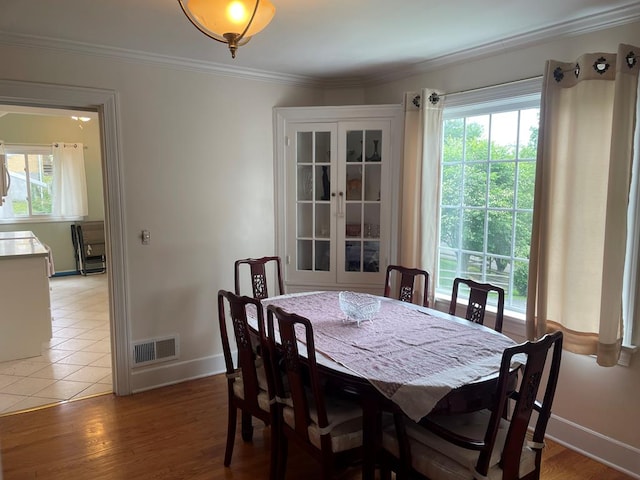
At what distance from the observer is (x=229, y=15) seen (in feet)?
5.90

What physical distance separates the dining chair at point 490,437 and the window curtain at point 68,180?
7.20 meters

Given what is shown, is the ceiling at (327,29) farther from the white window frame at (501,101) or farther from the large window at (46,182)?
the large window at (46,182)

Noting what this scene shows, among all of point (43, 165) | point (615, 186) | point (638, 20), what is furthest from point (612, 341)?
point (43, 165)

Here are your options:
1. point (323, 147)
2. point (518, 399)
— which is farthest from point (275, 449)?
point (323, 147)

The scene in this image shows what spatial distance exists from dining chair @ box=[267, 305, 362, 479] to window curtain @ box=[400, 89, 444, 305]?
1577 millimetres

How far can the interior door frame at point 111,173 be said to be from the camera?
291cm

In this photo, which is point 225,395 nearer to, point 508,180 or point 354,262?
point 354,262

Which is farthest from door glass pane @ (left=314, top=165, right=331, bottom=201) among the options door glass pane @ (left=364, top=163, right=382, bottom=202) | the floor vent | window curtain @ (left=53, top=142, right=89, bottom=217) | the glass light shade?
window curtain @ (left=53, top=142, right=89, bottom=217)

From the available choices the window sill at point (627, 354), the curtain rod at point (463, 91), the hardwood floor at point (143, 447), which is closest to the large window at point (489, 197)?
the curtain rod at point (463, 91)

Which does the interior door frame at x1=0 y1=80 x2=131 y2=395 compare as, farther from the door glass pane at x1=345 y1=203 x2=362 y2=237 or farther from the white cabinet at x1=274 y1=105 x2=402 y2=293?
the door glass pane at x1=345 y1=203 x2=362 y2=237

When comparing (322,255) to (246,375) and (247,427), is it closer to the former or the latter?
(247,427)

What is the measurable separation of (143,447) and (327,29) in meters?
2.63

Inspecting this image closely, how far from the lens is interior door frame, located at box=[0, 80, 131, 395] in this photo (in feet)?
9.54

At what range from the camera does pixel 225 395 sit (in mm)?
3342
